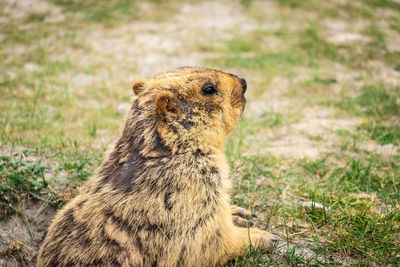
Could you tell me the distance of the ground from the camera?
3.03 m

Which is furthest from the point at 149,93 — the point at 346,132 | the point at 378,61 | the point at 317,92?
the point at 378,61

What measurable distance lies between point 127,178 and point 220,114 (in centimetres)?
86

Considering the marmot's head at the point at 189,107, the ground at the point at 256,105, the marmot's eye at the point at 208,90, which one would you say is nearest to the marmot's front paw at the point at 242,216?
the ground at the point at 256,105

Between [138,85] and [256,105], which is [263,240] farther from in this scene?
[256,105]

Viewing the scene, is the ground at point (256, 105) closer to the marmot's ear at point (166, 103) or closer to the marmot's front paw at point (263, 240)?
the marmot's front paw at point (263, 240)

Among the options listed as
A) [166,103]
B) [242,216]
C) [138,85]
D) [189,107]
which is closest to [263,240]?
[242,216]

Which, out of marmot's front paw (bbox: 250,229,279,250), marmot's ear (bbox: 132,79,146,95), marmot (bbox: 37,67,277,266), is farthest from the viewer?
marmot's ear (bbox: 132,79,146,95)

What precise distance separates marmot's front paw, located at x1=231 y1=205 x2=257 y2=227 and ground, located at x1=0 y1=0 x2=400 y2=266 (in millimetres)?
101

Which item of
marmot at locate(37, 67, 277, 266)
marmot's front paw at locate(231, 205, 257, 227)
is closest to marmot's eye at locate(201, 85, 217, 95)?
marmot at locate(37, 67, 277, 266)

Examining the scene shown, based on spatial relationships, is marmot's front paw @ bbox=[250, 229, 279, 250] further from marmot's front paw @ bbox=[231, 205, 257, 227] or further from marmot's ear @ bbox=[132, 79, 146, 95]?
marmot's ear @ bbox=[132, 79, 146, 95]

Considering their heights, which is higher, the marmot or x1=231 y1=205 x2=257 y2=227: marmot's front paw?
the marmot

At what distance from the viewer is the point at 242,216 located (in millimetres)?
3143

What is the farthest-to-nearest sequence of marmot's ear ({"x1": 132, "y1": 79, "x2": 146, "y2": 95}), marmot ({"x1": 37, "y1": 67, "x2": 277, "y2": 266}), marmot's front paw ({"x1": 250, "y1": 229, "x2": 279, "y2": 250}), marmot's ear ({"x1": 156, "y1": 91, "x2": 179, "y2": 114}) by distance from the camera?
1. marmot's ear ({"x1": 132, "y1": 79, "x2": 146, "y2": 95})
2. marmot's front paw ({"x1": 250, "y1": 229, "x2": 279, "y2": 250})
3. marmot's ear ({"x1": 156, "y1": 91, "x2": 179, "y2": 114})
4. marmot ({"x1": 37, "y1": 67, "x2": 277, "y2": 266})

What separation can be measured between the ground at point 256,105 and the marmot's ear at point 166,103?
121 centimetres
